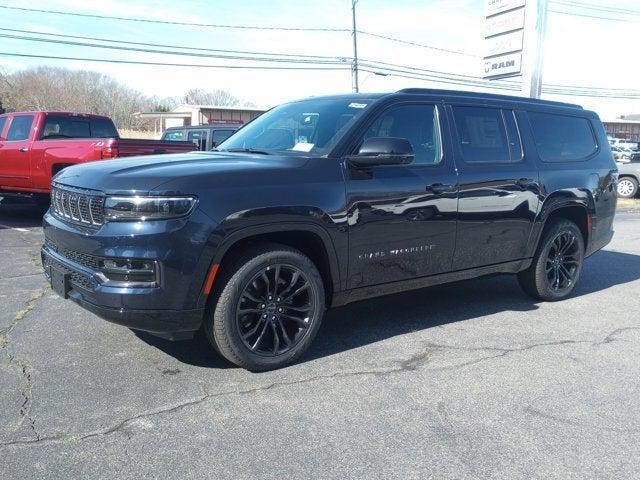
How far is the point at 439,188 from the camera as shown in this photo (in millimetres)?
4887

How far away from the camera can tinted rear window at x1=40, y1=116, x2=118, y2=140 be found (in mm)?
11062

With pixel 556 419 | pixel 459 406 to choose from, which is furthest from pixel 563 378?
pixel 459 406

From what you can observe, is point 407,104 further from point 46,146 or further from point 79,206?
point 46,146

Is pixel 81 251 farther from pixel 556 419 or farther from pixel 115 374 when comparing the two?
pixel 556 419

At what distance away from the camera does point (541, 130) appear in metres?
5.99

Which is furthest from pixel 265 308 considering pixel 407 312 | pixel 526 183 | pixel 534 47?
pixel 534 47

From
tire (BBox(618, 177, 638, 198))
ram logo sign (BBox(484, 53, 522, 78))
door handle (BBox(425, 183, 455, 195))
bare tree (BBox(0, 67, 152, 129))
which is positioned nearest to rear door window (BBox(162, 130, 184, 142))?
ram logo sign (BBox(484, 53, 522, 78))

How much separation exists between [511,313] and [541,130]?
1.83 metres

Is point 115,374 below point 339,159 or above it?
below

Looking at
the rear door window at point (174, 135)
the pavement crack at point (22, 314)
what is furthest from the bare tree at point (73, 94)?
the pavement crack at point (22, 314)

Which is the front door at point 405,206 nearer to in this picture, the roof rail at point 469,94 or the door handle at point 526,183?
the roof rail at point 469,94

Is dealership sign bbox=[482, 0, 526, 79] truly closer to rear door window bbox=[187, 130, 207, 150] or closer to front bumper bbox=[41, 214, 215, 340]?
rear door window bbox=[187, 130, 207, 150]

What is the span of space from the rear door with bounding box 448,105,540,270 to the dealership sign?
1533 centimetres

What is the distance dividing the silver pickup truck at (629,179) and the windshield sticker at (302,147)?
62.5ft
